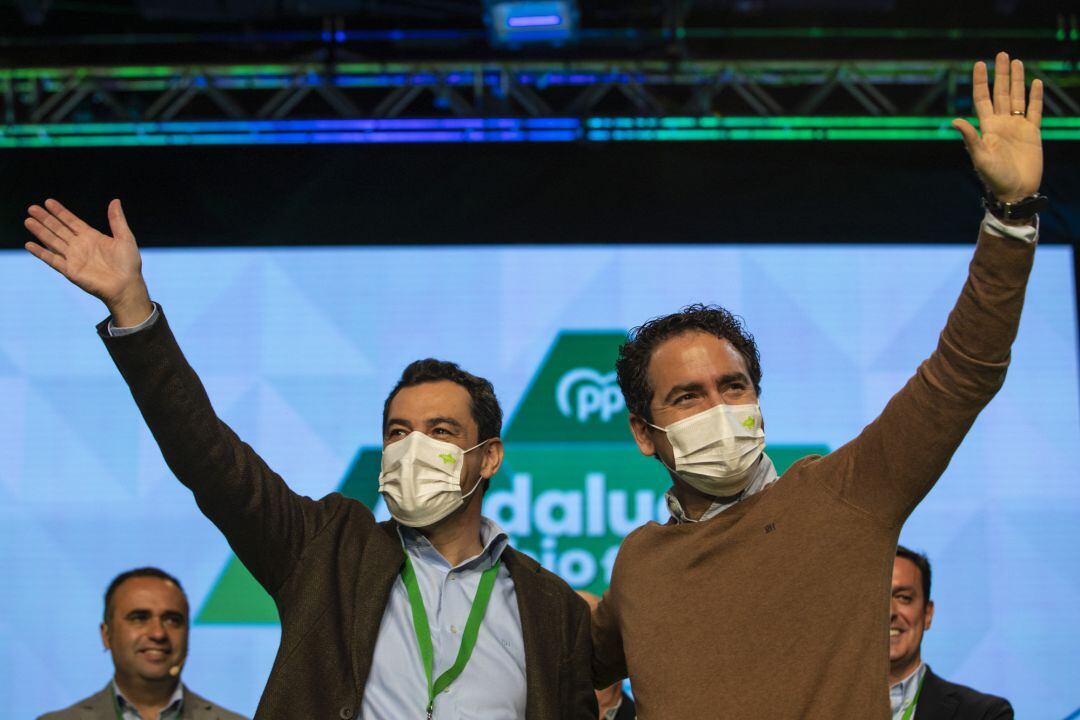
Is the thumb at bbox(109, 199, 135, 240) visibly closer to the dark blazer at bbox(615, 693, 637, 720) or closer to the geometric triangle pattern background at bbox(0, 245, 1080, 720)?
the dark blazer at bbox(615, 693, 637, 720)

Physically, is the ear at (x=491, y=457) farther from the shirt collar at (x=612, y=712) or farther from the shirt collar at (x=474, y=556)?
the shirt collar at (x=612, y=712)

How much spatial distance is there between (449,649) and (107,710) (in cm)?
243

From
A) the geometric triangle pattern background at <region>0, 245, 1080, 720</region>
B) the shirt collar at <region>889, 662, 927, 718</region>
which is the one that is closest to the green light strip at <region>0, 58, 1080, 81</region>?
the geometric triangle pattern background at <region>0, 245, 1080, 720</region>

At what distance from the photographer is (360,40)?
6.13m

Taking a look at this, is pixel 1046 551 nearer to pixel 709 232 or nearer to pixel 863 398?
→ pixel 863 398

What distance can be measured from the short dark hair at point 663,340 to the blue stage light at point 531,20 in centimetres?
337

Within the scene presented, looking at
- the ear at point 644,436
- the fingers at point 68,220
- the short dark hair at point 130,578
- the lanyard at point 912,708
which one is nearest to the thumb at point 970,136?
the ear at point 644,436

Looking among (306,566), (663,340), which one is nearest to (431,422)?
(306,566)

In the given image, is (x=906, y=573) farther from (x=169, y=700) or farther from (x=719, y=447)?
(x=169, y=700)

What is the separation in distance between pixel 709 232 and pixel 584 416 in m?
1.23

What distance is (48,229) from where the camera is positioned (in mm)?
2203

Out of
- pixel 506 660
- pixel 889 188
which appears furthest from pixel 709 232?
pixel 506 660

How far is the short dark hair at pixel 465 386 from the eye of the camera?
2674 mm

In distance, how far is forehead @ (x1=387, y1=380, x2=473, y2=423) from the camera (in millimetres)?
2604
